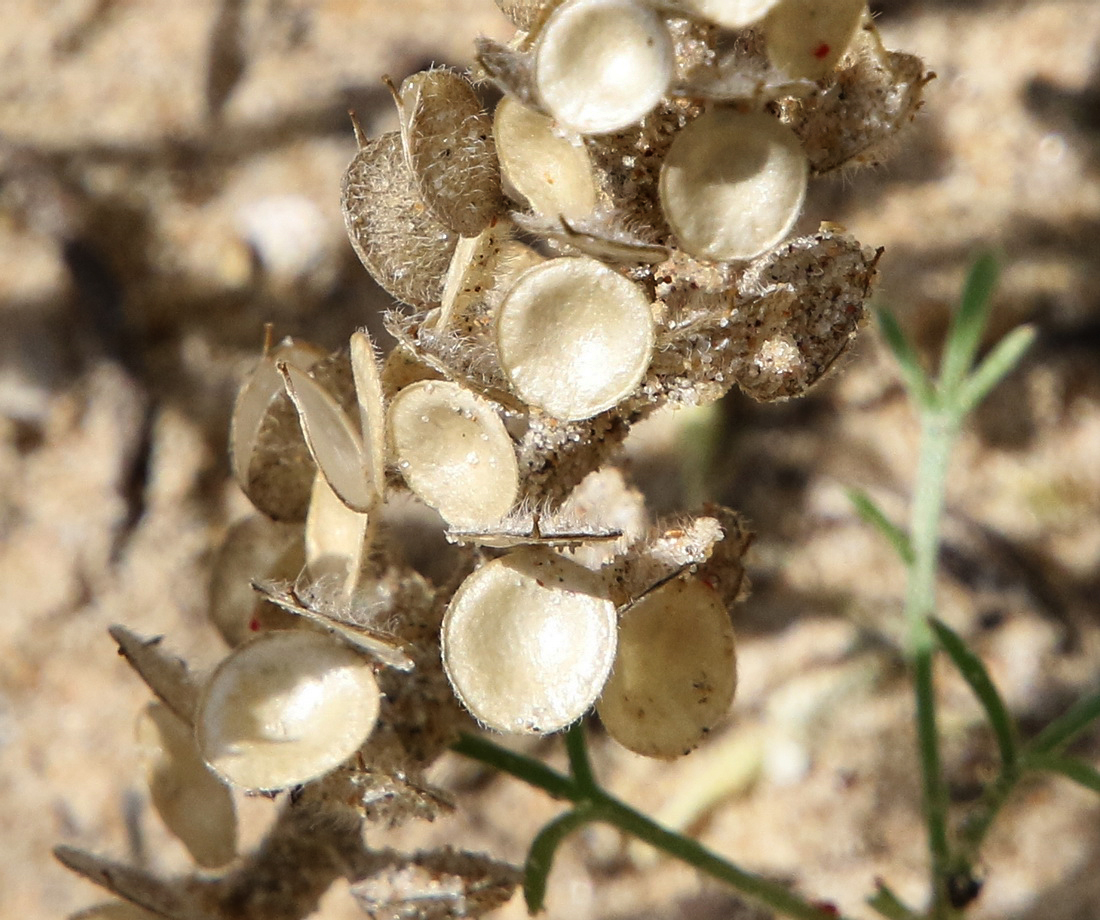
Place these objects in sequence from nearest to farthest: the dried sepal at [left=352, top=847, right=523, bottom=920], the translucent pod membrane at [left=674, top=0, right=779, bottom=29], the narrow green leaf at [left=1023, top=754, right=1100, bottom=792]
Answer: the translucent pod membrane at [left=674, top=0, right=779, bottom=29] → the dried sepal at [left=352, top=847, right=523, bottom=920] → the narrow green leaf at [left=1023, top=754, right=1100, bottom=792]

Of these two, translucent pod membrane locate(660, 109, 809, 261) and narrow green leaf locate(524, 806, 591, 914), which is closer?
translucent pod membrane locate(660, 109, 809, 261)

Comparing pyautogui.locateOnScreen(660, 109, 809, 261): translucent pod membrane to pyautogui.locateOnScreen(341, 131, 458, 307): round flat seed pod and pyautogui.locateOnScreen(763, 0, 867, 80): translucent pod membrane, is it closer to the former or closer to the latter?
pyautogui.locateOnScreen(763, 0, 867, 80): translucent pod membrane

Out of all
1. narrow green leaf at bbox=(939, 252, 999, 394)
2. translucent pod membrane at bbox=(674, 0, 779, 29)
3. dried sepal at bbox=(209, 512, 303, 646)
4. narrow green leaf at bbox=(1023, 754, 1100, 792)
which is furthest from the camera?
narrow green leaf at bbox=(939, 252, 999, 394)

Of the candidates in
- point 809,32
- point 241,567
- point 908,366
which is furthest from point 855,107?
point 908,366

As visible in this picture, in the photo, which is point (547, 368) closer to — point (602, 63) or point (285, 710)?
point (602, 63)

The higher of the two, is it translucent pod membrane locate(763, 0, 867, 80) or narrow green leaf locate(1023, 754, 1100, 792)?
translucent pod membrane locate(763, 0, 867, 80)

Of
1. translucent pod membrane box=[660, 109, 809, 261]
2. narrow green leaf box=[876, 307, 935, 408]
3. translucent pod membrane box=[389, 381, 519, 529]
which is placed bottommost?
translucent pod membrane box=[389, 381, 519, 529]

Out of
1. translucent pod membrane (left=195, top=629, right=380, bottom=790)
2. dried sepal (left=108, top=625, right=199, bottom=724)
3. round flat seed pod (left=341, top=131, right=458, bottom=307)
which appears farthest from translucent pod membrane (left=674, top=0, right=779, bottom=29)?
dried sepal (left=108, top=625, right=199, bottom=724)

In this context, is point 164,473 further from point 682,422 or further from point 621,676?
point 621,676
